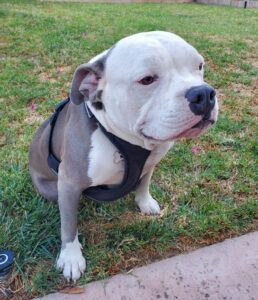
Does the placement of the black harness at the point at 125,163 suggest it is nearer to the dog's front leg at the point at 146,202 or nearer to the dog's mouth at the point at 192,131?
the dog's mouth at the point at 192,131

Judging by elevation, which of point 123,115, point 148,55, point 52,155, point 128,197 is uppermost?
point 148,55

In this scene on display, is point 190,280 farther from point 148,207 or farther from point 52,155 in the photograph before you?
point 52,155

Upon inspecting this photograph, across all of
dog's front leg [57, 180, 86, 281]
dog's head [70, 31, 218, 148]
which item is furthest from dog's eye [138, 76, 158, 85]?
dog's front leg [57, 180, 86, 281]

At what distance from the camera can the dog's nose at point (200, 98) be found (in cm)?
163

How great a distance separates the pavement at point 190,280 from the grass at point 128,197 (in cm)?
9

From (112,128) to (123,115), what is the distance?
134mm

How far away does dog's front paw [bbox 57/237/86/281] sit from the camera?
209 cm

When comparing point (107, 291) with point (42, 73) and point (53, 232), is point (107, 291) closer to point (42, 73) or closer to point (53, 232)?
point (53, 232)

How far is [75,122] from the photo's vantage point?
205cm

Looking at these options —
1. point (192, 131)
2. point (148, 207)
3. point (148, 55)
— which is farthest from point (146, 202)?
point (148, 55)

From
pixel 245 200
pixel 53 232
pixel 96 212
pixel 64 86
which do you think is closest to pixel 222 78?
pixel 64 86

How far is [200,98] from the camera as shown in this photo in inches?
64.6

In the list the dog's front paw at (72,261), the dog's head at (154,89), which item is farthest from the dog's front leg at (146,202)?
the dog's head at (154,89)

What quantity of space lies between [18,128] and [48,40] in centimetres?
264
